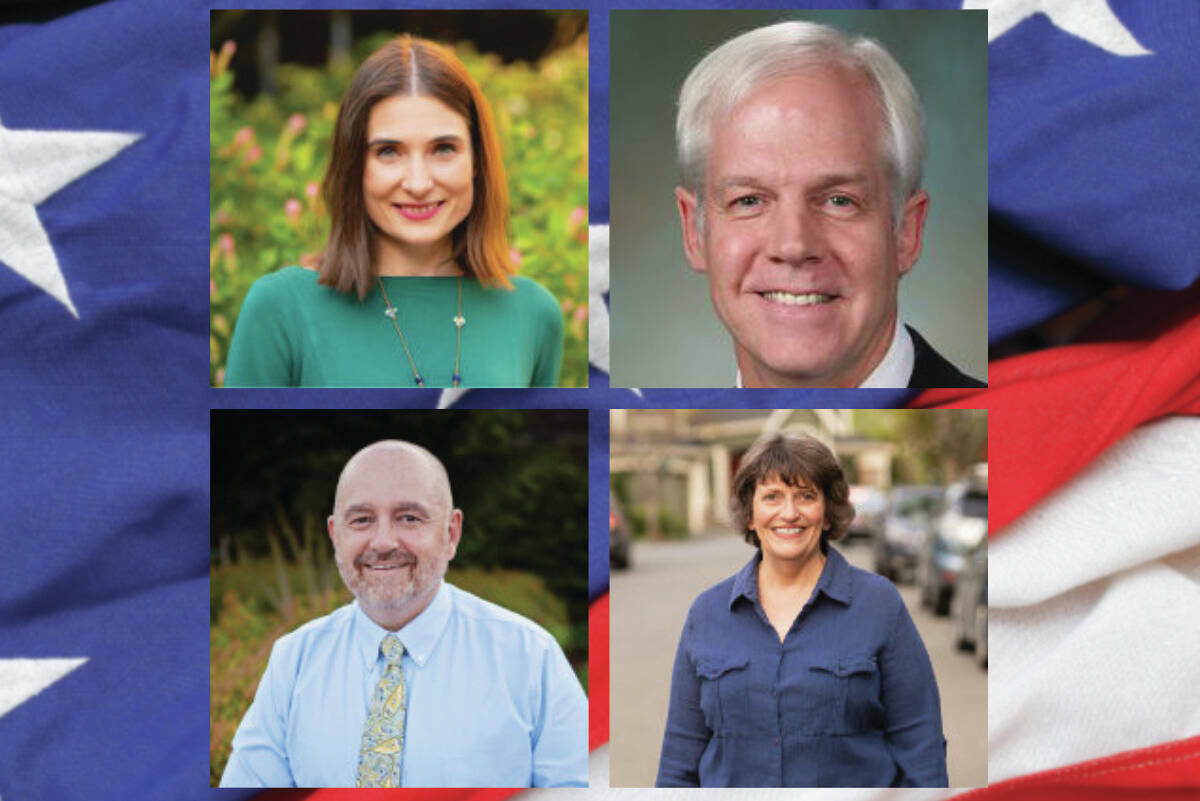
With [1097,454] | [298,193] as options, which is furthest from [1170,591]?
[298,193]

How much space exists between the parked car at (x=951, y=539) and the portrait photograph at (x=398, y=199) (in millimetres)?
423

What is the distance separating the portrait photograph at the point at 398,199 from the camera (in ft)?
4.26

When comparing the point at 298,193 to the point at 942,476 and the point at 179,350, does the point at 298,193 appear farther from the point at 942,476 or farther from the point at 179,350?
the point at 942,476

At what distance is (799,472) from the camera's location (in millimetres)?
1312

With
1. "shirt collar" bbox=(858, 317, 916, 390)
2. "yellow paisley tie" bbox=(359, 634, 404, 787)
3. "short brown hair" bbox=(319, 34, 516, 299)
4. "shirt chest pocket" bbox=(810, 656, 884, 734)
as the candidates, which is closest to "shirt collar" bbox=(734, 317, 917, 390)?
"shirt collar" bbox=(858, 317, 916, 390)

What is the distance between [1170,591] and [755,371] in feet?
1.70

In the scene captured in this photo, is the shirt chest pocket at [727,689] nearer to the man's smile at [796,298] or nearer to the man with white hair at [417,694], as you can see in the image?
the man with white hair at [417,694]

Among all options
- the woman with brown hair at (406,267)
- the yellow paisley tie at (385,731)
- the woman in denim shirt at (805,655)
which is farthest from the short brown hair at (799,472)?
the yellow paisley tie at (385,731)

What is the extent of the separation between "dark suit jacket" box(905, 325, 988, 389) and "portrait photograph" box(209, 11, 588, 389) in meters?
0.36

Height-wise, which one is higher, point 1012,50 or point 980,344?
point 1012,50

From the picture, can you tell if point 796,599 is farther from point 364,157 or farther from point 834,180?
point 364,157

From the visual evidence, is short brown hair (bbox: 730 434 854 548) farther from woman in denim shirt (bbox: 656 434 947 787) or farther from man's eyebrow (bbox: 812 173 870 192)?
man's eyebrow (bbox: 812 173 870 192)

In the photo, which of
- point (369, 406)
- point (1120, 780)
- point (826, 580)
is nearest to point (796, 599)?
point (826, 580)

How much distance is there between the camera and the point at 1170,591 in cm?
134
